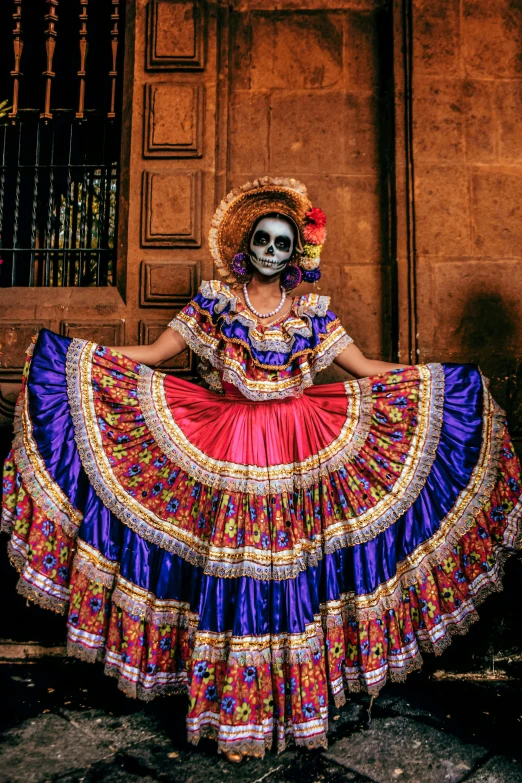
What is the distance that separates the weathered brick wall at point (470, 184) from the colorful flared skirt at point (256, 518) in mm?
881

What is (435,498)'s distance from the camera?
2621 mm

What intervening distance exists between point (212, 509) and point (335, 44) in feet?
10.5

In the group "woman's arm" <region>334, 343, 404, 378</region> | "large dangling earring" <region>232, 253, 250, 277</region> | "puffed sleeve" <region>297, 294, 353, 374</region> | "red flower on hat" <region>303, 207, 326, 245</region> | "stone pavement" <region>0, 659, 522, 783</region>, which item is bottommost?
"stone pavement" <region>0, 659, 522, 783</region>

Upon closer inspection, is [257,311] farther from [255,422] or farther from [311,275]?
[255,422]

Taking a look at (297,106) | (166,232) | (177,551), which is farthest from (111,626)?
(297,106)

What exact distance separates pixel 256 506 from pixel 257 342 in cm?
74

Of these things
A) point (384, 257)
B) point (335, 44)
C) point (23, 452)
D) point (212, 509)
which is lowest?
point (212, 509)

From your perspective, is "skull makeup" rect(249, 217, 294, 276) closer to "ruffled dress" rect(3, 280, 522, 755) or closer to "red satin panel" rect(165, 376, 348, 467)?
"ruffled dress" rect(3, 280, 522, 755)

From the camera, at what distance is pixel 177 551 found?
8.11 feet

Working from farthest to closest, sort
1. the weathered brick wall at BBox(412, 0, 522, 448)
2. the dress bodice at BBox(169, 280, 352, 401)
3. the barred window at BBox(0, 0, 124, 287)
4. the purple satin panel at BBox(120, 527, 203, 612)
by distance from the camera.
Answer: the barred window at BBox(0, 0, 124, 287), the weathered brick wall at BBox(412, 0, 522, 448), the dress bodice at BBox(169, 280, 352, 401), the purple satin panel at BBox(120, 527, 203, 612)

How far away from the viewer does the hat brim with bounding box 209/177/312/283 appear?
9.33 ft

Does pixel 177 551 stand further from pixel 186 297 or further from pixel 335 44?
pixel 335 44

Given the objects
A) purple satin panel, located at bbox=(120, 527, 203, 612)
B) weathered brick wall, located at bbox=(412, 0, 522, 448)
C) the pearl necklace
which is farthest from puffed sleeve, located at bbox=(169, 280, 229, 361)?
weathered brick wall, located at bbox=(412, 0, 522, 448)

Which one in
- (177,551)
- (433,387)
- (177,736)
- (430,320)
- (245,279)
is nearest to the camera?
(177,736)
